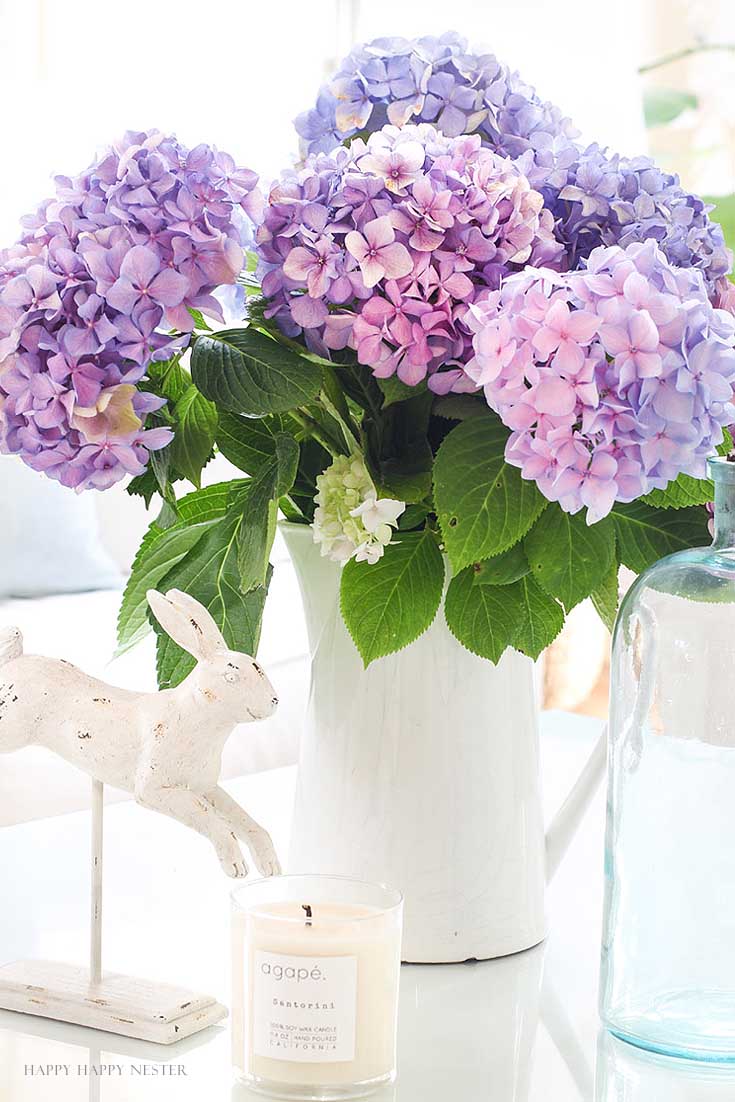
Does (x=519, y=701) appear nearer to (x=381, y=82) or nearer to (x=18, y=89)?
(x=381, y=82)

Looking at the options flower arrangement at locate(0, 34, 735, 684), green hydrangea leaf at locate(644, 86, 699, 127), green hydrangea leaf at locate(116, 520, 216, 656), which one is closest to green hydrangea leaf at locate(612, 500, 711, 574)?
flower arrangement at locate(0, 34, 735, 684)

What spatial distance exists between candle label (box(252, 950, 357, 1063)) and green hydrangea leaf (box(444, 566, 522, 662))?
169 mm

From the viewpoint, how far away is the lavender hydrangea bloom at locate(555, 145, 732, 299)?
0.67 m

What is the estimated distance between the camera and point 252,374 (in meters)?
0.65

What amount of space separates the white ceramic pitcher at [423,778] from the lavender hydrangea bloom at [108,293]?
15cm

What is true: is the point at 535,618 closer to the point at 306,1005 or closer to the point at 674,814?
the point at 674,814

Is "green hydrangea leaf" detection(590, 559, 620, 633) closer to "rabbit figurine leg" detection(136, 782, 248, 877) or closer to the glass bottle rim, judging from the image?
the glass bottle rim

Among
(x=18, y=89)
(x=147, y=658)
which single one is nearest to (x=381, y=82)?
(x=147, y=658)

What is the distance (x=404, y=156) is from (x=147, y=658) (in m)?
1.53

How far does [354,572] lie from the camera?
693 mm

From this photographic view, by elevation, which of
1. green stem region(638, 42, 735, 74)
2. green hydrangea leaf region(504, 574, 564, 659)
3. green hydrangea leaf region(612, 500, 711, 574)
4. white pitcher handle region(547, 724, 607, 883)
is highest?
green stem region(638, 42, 735, 74)

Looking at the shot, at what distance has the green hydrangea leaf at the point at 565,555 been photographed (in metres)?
0.65

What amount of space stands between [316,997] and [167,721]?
136 mm

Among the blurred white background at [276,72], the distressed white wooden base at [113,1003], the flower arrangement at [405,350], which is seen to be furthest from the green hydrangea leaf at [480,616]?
the blurred white background at [276,72]
